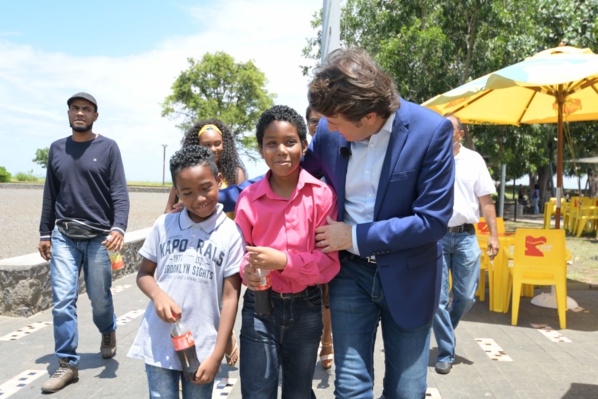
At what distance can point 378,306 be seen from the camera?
2.52 meters

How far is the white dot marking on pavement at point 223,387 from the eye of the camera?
155 inches

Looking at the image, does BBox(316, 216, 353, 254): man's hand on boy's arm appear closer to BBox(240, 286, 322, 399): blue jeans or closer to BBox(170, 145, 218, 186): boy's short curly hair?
BBox(240, 286, 322, 399): blue jeans

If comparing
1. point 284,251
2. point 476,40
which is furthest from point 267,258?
point 476,40

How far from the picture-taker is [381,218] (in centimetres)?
238

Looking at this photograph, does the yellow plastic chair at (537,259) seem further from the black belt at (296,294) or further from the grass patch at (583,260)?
the black belt at (296,294)

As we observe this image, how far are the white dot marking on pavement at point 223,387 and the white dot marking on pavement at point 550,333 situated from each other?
3.20 meters

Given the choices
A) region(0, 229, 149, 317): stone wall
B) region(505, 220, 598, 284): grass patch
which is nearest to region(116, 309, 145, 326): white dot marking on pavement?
region(0, 229, 149, 317): stone wall

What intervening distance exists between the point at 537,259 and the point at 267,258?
4641mm

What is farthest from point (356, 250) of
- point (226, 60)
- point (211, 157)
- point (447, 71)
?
A: point (226, 60)

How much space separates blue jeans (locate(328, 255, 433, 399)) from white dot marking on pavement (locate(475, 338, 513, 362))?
Answer: 272 centimetres

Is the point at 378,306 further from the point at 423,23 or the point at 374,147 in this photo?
the point at 423,23

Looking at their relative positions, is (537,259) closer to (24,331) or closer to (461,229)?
(461,229)

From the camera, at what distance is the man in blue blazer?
7.48 ft

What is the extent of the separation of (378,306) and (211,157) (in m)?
1.04
